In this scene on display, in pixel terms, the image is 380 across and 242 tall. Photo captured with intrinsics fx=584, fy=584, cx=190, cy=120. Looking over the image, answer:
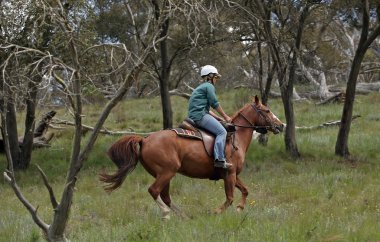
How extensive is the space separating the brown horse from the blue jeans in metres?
0.26

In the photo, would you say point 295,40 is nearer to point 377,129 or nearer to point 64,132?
point 377,129

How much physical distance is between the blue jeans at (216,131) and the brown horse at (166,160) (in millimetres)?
262

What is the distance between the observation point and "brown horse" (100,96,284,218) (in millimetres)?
10016

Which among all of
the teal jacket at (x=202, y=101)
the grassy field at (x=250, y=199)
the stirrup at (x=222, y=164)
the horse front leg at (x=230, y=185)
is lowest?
the grassy field at (x=250, y=199)

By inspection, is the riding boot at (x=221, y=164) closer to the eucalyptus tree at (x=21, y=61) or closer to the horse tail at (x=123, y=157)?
the horse tail at (x=123, y=157)

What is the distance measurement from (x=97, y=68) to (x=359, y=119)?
17.0 meters

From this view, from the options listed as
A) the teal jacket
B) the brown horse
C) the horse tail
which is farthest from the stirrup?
the horse tail

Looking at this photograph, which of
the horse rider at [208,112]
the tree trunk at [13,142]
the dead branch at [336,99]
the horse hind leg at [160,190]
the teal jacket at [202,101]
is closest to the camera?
the horse hind leg at [160,190]

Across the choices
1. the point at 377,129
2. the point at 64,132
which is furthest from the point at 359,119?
the point at 64,132

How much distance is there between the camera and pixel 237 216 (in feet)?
29.1

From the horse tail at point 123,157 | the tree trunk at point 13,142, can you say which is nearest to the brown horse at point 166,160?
the horse tail at point 123,157

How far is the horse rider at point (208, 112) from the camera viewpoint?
1023 centimetres

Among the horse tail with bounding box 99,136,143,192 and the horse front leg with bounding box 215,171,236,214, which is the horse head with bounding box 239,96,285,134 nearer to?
the horse front leg with bounding box 215,171,236,214

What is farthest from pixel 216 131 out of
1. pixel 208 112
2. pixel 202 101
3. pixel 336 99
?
pixel 336 99
